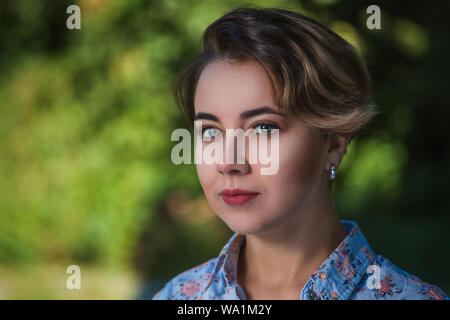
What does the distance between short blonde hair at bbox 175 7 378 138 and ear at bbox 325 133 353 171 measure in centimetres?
3

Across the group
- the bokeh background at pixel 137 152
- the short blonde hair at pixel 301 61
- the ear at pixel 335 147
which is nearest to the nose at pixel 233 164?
the short blonde hair at pixel 301 61

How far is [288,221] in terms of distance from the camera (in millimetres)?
1433

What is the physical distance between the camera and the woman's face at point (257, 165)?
1355 mm

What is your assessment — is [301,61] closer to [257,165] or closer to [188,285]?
[257,165]

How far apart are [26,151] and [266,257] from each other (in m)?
3.92

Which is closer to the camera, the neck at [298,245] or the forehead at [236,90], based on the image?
the forehead at [236,90]

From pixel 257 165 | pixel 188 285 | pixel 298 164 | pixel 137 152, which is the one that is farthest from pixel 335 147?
pixel 137 152

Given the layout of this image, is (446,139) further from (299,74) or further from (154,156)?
(299,74)

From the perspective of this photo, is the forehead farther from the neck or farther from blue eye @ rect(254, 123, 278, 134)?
the neck

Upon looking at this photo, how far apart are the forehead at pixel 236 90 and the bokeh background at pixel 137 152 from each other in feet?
8.07

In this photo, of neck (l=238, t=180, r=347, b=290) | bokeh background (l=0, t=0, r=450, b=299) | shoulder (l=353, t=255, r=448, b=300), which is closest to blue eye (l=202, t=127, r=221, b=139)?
neck (l=238, t=180, r=347, b=290)

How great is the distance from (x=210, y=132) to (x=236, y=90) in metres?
0.15

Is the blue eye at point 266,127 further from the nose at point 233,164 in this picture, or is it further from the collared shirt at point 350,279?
the collared shirt at point 350,279

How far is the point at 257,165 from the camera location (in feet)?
4.39
